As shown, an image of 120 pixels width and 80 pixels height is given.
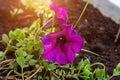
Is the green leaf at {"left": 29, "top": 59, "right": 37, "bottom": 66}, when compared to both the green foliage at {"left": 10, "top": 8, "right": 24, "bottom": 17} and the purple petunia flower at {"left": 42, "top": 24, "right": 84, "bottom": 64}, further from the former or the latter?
the green foliage at {"left": 10, "top": 8, "right": 24, "bottom": 17}

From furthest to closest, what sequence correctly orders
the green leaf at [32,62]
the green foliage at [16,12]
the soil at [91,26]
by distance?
the green foliage at [16,12], the soil at [91,26], the green leaf at [32,62]

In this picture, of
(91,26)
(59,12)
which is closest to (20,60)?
(59,12)

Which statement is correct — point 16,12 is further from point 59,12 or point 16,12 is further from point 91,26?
point 59,12

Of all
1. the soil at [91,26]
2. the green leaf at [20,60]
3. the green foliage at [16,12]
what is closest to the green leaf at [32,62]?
the green leaf at [20,60]

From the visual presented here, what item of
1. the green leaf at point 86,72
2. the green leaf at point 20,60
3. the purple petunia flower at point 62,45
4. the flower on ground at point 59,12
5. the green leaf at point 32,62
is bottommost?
the green leaf at point 86,72

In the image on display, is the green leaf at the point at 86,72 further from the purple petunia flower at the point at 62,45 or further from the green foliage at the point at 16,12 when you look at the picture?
the green foliage at the point at 16,12

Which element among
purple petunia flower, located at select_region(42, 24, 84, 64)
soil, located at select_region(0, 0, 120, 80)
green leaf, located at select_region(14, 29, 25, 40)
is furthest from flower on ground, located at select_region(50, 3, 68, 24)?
soil, located at select_region(0, 0, 120, 80)

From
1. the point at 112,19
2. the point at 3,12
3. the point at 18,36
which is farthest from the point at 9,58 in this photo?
the point at 112,19
